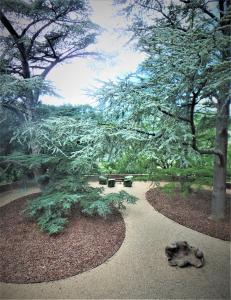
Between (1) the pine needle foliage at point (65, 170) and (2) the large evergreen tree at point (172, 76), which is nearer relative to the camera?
(2) the large evergreen tree at point (172, 76)

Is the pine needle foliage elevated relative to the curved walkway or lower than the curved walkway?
elevated

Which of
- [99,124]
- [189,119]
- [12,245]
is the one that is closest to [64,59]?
[99,124]

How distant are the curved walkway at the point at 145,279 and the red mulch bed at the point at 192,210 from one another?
8.5 inches

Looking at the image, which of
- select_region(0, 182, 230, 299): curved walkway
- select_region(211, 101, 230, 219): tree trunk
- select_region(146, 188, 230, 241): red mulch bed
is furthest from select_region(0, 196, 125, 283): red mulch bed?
select_region(211, 101, 230, 219): tree trunk

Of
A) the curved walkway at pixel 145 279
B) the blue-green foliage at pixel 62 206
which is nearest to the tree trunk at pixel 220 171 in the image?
the curved walkway at pixel 145 279

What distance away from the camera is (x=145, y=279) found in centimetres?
237

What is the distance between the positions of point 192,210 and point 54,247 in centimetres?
230

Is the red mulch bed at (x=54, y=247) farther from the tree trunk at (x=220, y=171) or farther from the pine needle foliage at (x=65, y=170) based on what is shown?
the tree trunk at (x=220, y=171)

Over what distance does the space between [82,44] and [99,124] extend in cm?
135

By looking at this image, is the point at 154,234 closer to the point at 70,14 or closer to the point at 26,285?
the point at 26,285

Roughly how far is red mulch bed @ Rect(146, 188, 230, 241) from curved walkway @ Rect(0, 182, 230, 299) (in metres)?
0.21

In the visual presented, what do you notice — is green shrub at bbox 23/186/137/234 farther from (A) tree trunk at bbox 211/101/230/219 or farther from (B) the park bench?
(B) the park bench

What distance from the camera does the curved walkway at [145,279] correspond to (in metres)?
2.17

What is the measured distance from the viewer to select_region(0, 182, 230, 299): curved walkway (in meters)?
2.17
